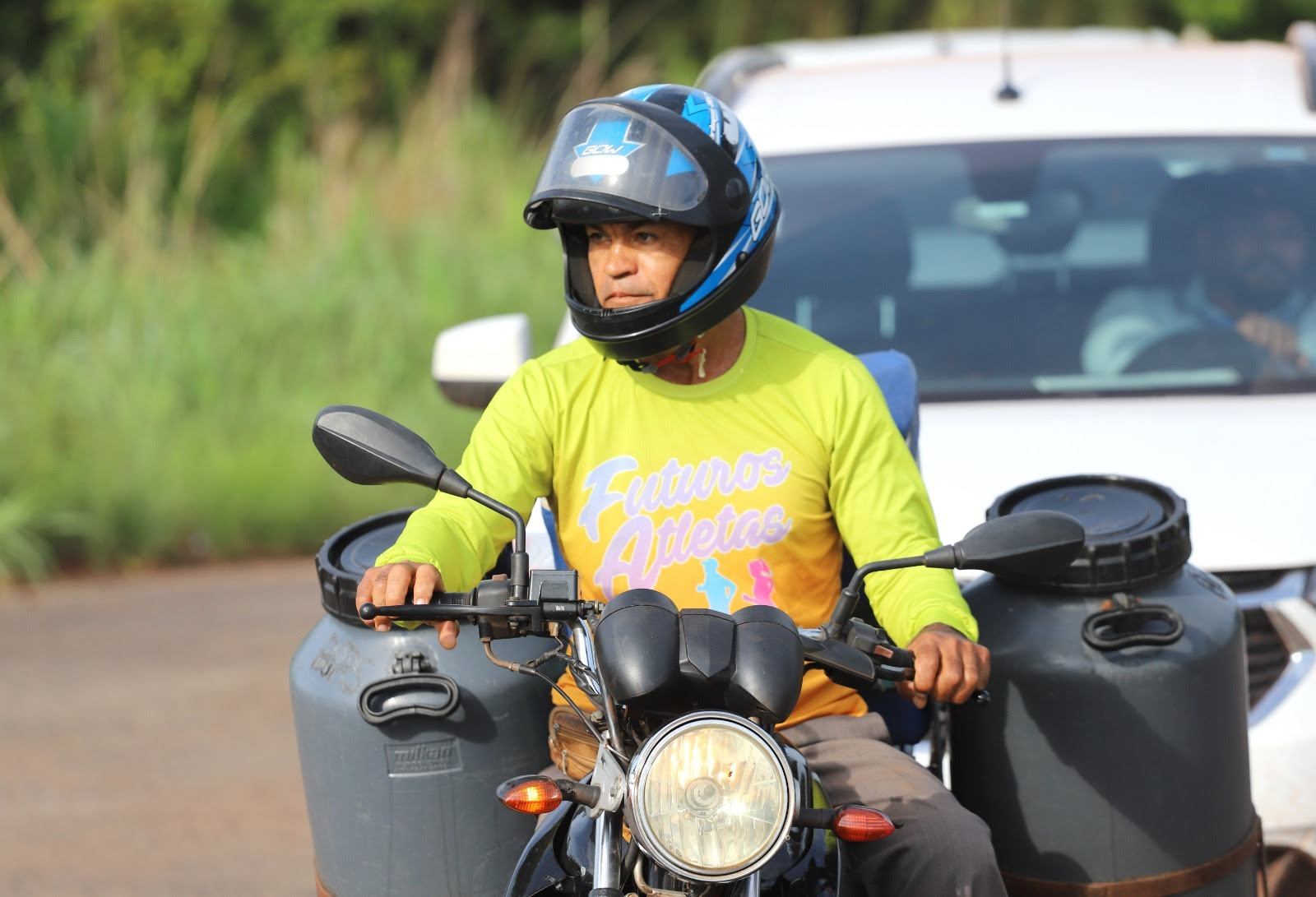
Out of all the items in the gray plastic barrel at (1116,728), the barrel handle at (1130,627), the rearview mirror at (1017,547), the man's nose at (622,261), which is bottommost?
the gray plastic barrel at (1116,728)

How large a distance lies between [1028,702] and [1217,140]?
8.33ft

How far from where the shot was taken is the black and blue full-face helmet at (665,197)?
2.73m

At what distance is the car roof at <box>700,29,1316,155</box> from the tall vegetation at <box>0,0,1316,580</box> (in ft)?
12.6

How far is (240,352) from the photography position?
30.3ft

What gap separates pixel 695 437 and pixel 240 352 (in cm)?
669

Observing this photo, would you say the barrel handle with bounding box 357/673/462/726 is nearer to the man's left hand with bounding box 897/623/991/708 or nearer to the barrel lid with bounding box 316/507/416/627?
the barrel lid with bounding box 316/507/416/627

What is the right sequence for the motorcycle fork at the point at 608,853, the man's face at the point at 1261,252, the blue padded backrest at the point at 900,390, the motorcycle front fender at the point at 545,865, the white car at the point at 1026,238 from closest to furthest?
the motorcycle fork at the point at 608,853 < the motorcycle front fender at the point at 545,865 < the blue padded backrest at the point at 900,390 < the white car at the point at 1026,238 < the man's face at the point at 1261,252

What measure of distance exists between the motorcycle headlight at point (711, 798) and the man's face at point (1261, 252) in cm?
320

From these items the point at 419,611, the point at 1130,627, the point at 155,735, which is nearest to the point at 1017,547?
the point at 1130,627

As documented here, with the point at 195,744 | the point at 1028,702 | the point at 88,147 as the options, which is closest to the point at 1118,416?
the point at 1028,702

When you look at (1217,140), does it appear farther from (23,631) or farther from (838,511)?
(23,631)

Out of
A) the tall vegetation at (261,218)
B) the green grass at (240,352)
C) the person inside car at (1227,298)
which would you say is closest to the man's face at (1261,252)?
the person inside car at (1227,298)

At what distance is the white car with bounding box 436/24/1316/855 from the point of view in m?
4.14

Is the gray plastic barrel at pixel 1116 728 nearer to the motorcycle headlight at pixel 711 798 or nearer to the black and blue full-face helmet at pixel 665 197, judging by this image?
the black and blue full-face helmet at pixel 665 197
